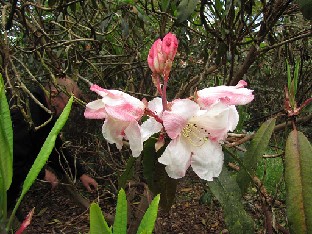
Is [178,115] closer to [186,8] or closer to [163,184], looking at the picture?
[163,184]

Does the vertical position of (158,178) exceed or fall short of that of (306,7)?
it falls short

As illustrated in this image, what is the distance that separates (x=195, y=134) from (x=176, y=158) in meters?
0.08

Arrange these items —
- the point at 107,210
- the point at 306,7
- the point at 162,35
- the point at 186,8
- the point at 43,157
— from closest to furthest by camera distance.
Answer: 1. the point at 43,157
2. the point at 306,7
3. the point at 186,8
4. the point at 162,35
5. the point at 107,210

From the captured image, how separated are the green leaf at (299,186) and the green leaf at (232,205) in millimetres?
174

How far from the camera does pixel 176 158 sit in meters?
0.91

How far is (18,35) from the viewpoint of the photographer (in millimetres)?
3699

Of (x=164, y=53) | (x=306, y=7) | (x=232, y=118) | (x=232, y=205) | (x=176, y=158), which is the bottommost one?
→ (x=232, y=205)

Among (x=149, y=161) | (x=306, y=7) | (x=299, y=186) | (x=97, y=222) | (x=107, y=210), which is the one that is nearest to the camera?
(x=97, y=222)

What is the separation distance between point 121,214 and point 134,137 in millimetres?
235

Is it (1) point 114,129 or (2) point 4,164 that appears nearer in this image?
(2) point 4,164

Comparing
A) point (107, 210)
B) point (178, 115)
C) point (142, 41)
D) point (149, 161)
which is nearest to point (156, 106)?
point (178, 115)

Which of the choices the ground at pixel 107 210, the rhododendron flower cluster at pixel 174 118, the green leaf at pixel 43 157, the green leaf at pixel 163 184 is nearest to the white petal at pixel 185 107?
the rhododendron flower cluster at pixel 174 118

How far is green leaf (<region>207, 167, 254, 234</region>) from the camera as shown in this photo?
1.19 meters

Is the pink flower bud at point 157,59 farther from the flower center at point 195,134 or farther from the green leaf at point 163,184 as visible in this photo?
the green leaf at point 163,184
